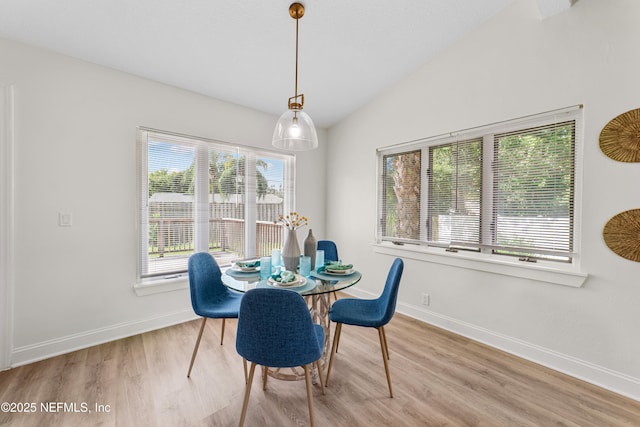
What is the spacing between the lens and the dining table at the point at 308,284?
68.0 inches

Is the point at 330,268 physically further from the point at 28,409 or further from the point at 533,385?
the point at 28,409

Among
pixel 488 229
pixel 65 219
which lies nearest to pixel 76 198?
pixel 65 219

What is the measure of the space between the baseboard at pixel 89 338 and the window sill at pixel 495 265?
8.57ft

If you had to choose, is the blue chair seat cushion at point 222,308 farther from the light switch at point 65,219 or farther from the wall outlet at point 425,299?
the wall outlet at point 425,299

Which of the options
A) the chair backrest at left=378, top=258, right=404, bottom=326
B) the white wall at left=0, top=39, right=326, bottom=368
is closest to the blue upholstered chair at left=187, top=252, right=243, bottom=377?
the white wall at left=0, top=39, right=326, bottom=368

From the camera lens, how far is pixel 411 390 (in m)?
1.91

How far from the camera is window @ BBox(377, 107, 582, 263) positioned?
220cm

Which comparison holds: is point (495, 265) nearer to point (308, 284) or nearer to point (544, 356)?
point (544, 356)

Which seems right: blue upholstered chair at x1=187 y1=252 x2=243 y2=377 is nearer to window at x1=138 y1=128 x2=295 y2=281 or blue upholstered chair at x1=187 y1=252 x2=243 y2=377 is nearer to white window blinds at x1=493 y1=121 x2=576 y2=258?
window at x1=138 y1=128 x2=295 y2=281

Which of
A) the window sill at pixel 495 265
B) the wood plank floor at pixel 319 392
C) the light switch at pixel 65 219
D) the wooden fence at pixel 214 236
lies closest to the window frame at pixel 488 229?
the window sill at pixel 495 265

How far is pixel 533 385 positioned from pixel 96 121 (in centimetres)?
415

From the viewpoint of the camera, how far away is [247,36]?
2348 mm

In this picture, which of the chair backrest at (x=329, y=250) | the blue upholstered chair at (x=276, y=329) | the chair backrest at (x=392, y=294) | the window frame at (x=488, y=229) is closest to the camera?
the blue upholstered chair at (x=276, y=329)

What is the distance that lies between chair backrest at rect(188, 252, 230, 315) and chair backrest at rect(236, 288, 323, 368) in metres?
0.81
